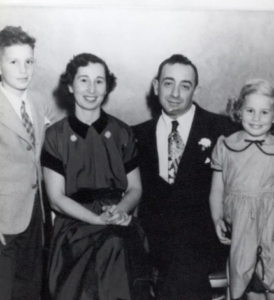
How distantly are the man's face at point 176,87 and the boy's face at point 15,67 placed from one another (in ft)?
1.65

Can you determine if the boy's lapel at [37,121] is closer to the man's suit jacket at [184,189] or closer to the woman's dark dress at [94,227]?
the woman's dark dress at [94,227]

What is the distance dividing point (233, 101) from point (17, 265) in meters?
0.94

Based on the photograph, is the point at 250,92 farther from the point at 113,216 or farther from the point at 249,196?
the point at 113,216

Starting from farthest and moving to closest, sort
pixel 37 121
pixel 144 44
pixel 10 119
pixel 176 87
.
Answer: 1. pixel 144 44
2. pixel 176 87
3. pixel 37 121
4. pixel 10 119

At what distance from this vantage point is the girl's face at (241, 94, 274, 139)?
4.72 feet

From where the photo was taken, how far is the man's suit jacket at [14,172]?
54.9 inches

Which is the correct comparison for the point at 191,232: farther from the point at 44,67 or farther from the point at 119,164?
the point at 44,67

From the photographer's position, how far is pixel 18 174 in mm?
1413

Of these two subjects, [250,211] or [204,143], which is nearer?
[250,211]

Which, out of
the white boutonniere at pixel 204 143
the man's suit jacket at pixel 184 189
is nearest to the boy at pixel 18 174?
the man's suit jacket at pixel 184 189

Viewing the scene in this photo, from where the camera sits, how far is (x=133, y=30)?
179cm

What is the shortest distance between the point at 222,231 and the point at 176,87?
549mm

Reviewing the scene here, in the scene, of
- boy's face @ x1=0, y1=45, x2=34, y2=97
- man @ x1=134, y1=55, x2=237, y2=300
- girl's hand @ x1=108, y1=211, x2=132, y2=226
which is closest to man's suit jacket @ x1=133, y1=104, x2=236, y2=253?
man @ x1=134, y1=55, x2=237, y2=300

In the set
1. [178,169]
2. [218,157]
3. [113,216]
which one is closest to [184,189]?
[178,169]
